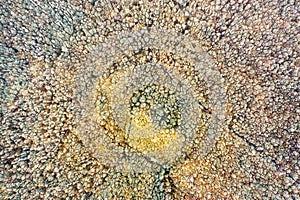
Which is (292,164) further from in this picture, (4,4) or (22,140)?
(4,4)

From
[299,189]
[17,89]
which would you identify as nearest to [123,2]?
[17,89]

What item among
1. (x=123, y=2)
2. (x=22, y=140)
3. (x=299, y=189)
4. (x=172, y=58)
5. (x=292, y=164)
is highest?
(x=123, y=2)

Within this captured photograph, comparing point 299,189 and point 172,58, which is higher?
point 172,58

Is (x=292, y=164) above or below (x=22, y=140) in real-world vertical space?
above

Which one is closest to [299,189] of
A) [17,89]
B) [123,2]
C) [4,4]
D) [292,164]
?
[292,164]

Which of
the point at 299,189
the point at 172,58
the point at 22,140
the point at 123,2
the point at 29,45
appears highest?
the point at 123,2

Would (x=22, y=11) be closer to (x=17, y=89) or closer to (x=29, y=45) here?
(x=29, y=45)
